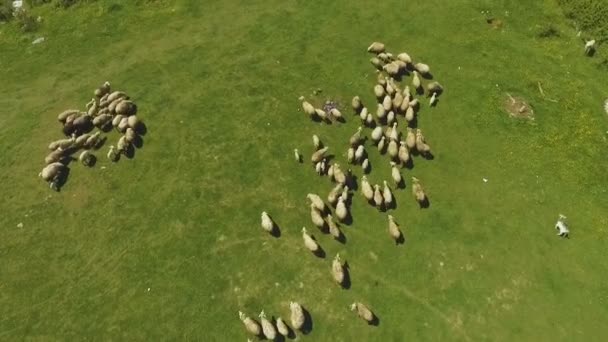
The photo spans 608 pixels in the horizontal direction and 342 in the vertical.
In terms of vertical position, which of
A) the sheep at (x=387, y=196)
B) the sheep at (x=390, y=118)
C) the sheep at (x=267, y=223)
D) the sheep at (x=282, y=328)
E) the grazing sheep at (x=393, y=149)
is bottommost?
the sheep at (x=282, y=328)

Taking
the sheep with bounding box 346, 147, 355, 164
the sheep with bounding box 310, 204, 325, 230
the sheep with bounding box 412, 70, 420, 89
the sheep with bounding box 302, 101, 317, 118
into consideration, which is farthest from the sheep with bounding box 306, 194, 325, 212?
the sheep with bounding box 412, 70, 420, 89

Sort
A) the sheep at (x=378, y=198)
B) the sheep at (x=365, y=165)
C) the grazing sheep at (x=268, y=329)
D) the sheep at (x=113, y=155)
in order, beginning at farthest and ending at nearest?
1. the sheep at (x=113, y=155)
2. the sheep at (x=365, y=165)
3. the sheep at (x=378, y=198)
4. the grazing sheep at (x=268, y=329)

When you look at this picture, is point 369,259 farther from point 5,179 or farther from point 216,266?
point 5,179

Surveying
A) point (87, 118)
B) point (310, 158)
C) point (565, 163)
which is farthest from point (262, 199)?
point (565, 163)

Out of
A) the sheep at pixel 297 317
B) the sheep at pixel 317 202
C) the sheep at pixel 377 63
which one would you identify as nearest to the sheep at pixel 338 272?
the sheep at pixel 297 317

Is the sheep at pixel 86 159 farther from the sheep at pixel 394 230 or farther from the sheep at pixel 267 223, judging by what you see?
the sheep at pixel 394 230
